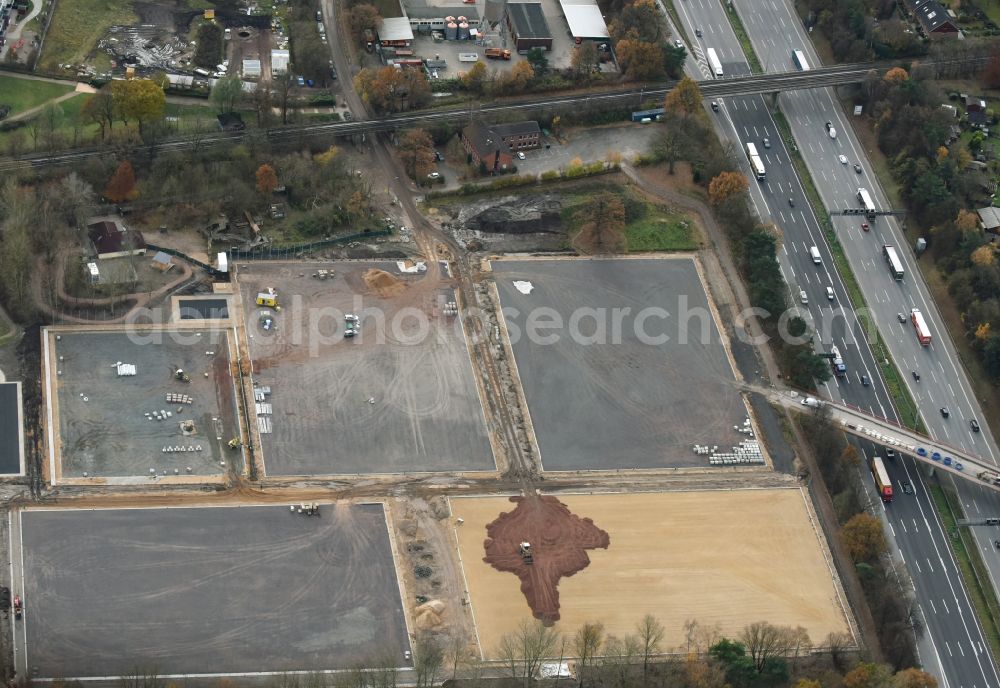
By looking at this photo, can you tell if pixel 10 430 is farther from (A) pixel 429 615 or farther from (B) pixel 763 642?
(B) pixel 763 642

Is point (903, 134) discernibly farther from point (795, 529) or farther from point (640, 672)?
point (640, 672)

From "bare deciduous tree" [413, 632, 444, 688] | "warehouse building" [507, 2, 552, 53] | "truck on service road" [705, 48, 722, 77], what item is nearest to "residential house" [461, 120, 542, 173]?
"warehouse building" [507, 2, 552, 53]

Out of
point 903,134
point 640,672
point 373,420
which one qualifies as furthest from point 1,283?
point 903,134

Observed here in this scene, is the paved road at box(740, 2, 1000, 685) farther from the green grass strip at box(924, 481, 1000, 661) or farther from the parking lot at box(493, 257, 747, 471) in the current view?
the parking lot at box(493, 257, 747, 471)

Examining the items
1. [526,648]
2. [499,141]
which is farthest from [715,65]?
[526,648]

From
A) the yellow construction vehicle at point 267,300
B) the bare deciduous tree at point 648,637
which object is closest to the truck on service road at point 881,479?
the bare deciduous tree at point 648,637

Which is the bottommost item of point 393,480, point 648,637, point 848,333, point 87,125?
point 648,637
